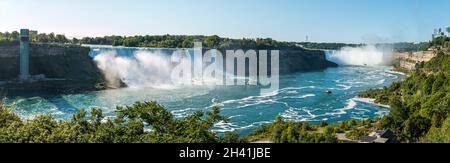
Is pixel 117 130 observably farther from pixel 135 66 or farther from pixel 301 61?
pixel 301 61

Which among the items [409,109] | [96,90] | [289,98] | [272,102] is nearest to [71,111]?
[96,90]

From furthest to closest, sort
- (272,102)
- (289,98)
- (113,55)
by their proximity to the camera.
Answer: (113,55)
(289,98)
(272,102)

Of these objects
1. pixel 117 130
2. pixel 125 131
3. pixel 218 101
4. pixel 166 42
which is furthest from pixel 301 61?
pixel 117 130

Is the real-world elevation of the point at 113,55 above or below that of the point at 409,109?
above

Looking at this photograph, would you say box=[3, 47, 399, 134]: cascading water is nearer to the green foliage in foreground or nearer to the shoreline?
the shoreline

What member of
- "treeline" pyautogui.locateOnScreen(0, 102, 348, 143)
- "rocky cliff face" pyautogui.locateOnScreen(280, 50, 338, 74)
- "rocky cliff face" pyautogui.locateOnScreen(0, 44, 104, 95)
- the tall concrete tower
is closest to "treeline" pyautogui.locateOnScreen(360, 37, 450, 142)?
"treeline" pyautogui.locateOnScreen(0, 102, 348, 143)
